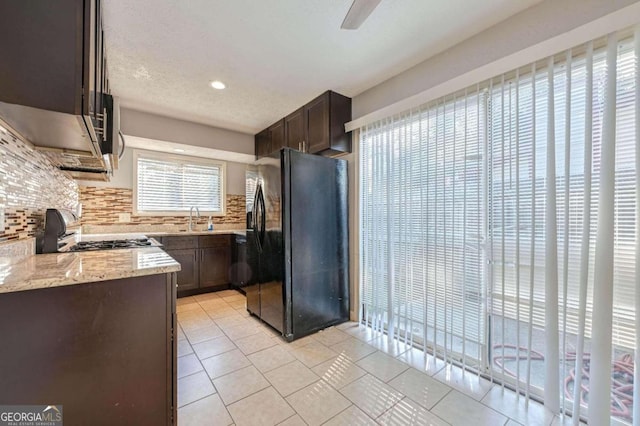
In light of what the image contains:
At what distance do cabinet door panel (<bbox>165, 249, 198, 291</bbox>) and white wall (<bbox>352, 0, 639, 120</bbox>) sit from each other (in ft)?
10.6

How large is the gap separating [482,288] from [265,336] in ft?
6.40

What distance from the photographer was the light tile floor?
4.87ft

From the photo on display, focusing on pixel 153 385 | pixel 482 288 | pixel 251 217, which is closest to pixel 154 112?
pixel 251 217

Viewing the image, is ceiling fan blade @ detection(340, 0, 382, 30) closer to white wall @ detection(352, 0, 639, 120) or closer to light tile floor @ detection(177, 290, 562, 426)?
white wall @ detection(352, 0, 639, 120)

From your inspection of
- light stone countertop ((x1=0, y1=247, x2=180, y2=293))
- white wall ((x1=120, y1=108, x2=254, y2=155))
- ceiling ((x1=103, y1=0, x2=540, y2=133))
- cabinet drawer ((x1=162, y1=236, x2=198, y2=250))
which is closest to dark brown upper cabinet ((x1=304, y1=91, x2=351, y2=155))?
ceiling ((x1=103, y1=0, x2=540, y2=133))

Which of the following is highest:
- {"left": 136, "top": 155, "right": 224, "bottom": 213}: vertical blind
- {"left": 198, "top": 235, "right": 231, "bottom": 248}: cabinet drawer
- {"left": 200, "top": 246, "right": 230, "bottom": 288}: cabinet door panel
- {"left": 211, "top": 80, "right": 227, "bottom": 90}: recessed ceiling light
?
{"left": 211, "top": 80, "right": 227, "bottom": 90}: recessed ceiling light

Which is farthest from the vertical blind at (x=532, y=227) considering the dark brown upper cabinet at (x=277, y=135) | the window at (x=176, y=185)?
the window at (x=176, y=185)

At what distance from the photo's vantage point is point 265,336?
97.4 inches

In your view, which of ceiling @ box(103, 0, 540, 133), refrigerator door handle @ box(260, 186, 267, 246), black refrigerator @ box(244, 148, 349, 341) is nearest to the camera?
ceiling @ box(103, 0, 540, 133)

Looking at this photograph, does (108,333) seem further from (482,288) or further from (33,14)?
(482,288)

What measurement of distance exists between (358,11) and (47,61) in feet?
4.46

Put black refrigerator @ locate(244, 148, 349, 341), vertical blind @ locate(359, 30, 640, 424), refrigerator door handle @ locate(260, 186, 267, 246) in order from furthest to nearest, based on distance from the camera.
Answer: refrigerator door handle @ locate(260, 186, 267, 246), black refrigerator @ locate(244, 148, 349, 341), vertical blind @ locate(359, 30, 640, 424)

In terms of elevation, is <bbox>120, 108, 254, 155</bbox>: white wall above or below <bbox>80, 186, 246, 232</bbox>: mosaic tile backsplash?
above

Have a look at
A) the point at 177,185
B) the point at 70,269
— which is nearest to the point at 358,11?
the point at 70,269
